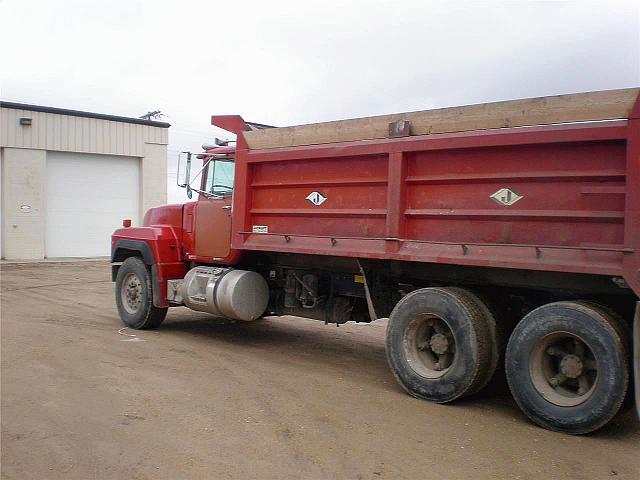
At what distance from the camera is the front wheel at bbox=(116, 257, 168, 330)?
30.3 feet

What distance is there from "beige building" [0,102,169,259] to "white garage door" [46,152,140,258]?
0.11 ft

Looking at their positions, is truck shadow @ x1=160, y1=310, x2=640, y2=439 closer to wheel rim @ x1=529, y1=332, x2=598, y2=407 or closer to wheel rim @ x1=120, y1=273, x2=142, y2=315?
wheel rim @ x1=529, y1=332, x2=598, y2=407

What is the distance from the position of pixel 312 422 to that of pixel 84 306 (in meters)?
7.94

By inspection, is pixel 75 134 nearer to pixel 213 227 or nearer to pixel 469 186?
pixel 213 227

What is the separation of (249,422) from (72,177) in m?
19.3

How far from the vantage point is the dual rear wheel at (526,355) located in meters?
4.81

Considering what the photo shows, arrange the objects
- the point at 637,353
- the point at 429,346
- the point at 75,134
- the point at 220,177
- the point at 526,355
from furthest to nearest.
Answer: the point at 75,134 → the point at 220,177 → the point at 429,346 → the point at 526,355 → the point at 637,353

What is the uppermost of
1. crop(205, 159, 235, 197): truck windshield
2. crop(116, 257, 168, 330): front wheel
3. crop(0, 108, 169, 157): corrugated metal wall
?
crop(0, 108, 169, 157): corrugated metal wall

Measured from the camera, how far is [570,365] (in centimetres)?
507

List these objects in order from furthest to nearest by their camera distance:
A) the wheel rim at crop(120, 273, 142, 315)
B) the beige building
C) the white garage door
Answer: the white garage door → the beige building → the wheel rim at crop(120, 273, 142, 315)

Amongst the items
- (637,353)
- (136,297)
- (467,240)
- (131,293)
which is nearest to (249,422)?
(467,240)

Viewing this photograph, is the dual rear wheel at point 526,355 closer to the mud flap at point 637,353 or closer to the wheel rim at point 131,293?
the mud flap at point 637,353

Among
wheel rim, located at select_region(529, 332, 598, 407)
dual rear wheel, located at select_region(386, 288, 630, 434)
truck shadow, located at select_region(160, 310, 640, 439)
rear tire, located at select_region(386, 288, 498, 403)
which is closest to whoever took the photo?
dual rear wheel, located at select_region(386, 288, 630, 434)

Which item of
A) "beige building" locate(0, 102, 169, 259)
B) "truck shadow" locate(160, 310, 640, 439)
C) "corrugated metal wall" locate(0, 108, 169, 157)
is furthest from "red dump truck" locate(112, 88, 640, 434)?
"corrugated metal wall" locate(0, 108, 169, 157)
